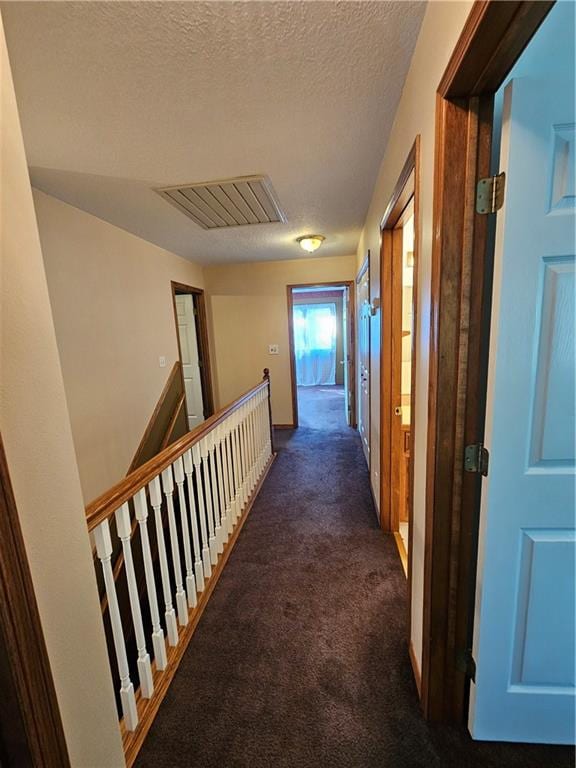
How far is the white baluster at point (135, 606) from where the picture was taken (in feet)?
3.88

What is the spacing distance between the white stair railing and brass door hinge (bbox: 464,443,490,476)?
115cm

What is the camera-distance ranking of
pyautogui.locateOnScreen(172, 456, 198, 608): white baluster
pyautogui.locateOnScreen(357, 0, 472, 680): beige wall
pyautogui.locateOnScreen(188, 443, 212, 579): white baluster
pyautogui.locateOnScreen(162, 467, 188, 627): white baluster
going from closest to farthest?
1. pyautogui.locateOnScreen(357, 0, 472, 680): beige wall
2. pyautogui.locateOnScreen(162, 467, 188, 627): white baluster
3. pyautogui.locateOnScreen(172, 456, 198, 608): white baluster
4. pyautogui.locateOnScreen(188, 443, 212, 579): white baluster

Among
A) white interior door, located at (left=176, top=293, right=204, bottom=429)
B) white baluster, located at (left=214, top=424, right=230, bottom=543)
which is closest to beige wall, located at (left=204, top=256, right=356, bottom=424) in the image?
white interior door, located at (left=176, top=293, right=204, bottom=429)

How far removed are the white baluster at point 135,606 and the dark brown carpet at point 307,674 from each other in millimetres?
128

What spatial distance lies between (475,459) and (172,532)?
4.34 ft

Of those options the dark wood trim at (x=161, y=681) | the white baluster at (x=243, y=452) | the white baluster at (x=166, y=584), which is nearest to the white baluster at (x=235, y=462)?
the white baluster at (x=243, y=452)

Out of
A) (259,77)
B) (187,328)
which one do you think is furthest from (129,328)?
(259,77)

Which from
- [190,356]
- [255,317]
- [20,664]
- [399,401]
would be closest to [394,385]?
[399,401]

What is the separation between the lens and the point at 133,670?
217 centimetres

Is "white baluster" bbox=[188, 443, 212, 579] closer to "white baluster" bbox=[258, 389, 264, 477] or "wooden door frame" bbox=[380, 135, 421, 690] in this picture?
"wooden door frame" bbox=[380, 135, 421, 690]

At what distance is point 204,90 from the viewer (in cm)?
127

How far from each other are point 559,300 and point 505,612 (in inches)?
37.1

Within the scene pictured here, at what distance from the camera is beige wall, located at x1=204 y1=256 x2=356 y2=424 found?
4410 mm

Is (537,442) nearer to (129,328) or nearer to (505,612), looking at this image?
(505,612)
